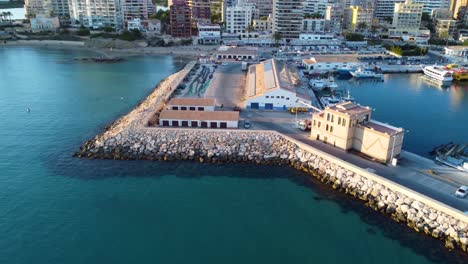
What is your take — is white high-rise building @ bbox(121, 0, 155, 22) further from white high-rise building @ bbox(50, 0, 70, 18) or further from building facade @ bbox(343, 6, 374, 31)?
building facade @ bbox(343, 6, 374, 31)

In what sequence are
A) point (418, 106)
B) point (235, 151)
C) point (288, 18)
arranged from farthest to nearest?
point (288, 18) → point (418, 106) → point (235, 151)

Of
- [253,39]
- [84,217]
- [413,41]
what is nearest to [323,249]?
[84,217]

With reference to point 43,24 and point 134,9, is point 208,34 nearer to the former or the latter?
point 134,9

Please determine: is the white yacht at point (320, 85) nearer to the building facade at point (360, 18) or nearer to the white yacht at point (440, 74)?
the white yacht at point (440, 74)

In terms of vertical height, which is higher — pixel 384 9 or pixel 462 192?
pixel 384 9

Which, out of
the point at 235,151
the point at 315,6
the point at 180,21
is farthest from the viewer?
the point at 315,6

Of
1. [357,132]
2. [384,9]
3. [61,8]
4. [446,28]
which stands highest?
[384,9]

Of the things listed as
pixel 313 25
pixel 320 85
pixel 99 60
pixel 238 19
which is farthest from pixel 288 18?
pixel 99 60

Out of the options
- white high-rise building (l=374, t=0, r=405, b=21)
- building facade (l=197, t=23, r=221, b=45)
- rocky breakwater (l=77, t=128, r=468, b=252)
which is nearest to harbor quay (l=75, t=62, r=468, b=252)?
rocky breakwater (l=77, t=128, r=468, b=252)
